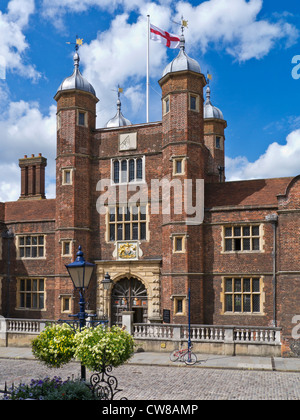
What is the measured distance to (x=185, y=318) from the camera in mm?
20953

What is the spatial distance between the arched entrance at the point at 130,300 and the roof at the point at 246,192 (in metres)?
5.55

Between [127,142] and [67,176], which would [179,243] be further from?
[67,176]

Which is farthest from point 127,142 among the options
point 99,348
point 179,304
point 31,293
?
point 99,348

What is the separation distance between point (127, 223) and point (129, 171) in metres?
2.75

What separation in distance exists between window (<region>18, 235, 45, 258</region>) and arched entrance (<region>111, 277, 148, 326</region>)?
191 inches

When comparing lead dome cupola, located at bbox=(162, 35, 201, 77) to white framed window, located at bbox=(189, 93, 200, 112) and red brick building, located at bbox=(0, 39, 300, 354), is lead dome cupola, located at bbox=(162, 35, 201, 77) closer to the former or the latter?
red brick building, located at bbox=(0, 39, 300, 354)

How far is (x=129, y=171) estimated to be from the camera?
931 inches

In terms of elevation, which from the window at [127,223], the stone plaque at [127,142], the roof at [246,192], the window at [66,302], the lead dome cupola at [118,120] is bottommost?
the window at [66,302]

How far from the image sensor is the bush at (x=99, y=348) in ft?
30.8

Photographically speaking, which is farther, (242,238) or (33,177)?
(33,177)

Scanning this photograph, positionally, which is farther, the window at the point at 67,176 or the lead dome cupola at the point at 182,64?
the window at the point at 67,176

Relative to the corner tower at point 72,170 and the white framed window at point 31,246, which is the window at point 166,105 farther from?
the white framed window at point 31,246

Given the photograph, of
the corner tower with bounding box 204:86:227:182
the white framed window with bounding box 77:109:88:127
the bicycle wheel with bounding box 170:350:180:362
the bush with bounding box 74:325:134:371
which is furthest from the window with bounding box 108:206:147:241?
the bush with bounding box 74:325:134:371

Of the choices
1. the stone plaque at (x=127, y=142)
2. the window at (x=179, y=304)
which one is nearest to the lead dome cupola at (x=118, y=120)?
the stone plaque at (x=127, y=142)
